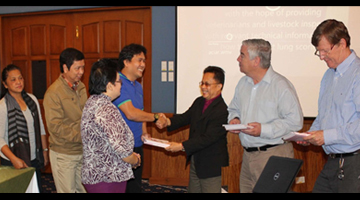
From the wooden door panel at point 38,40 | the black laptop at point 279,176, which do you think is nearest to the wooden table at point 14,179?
the black laptop at point 279,176

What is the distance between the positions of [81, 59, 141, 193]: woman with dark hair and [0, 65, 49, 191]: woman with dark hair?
812 mm

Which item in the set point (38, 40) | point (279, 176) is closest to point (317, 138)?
point (279, 176)

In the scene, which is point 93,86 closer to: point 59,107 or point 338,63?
point 59,107

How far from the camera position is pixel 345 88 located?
1.91 metres

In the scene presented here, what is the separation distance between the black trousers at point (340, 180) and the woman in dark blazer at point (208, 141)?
79cm

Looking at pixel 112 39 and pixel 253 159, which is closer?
pixel 253 159

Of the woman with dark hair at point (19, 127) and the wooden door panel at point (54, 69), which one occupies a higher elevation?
the wooden door panel at point (54, 69)

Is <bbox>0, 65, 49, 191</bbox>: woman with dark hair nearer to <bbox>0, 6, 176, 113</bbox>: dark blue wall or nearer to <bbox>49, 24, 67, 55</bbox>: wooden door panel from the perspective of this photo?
<bbox>0, 6, 176, 113</bbox>: dark blue wall

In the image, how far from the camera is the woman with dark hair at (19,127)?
2598 millimetres

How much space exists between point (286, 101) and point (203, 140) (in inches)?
29.3

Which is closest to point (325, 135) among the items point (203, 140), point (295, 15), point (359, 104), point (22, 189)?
point (359, 104)

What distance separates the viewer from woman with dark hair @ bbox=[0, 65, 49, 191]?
2598mm

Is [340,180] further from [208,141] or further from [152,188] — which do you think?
[152,188]

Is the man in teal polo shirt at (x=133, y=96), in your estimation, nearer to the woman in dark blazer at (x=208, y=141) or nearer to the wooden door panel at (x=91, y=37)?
the woman in dark blazer at (x=208, y=141)
